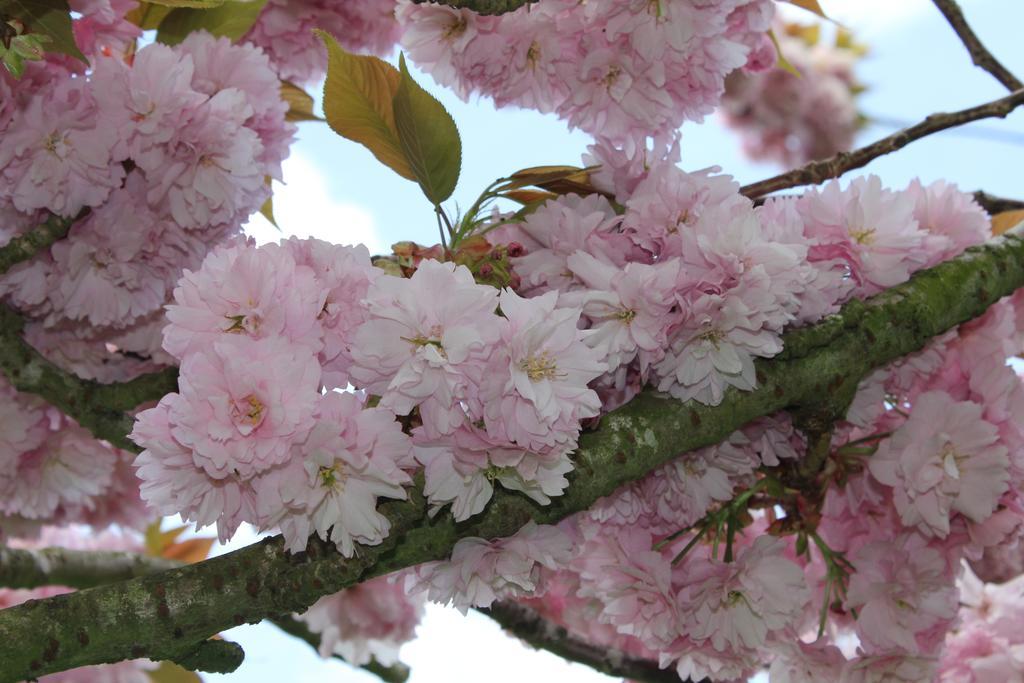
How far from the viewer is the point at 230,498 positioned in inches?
30.6

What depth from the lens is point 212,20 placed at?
132 centimetres

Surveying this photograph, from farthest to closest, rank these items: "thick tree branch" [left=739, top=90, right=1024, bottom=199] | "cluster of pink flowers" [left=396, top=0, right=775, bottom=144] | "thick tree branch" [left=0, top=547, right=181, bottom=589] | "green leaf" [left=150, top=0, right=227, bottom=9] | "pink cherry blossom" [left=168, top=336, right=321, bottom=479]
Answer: "thick tree branch" [left=0, top=547, right=181, bottom=589]
"thick tree branch" [left=739, top=90, right=1024, bottom=199]
"cluster of pink flowers" [left=396, top=0, right=775, bottom=144]
"green leaf" [left=150, top=0, right=227, bottom=9]
"pink cherry blossom" [left=168, top=336, right=321, bottom=479]

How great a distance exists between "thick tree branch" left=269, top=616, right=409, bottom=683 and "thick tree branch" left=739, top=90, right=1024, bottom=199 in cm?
121

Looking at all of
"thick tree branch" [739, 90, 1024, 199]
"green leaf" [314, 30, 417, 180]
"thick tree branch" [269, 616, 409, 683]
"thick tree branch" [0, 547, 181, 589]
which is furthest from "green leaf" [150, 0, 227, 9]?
"thick tree branch" [269, 616, 409, 683]

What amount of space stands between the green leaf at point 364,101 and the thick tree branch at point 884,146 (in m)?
0.45

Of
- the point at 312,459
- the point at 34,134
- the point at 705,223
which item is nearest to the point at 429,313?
the point at 312,459

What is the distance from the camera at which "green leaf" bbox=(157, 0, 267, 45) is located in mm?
1314

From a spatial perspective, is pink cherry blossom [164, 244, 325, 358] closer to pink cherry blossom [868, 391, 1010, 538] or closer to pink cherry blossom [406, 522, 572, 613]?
pink cherry blossom [406, 522, 572, 613]

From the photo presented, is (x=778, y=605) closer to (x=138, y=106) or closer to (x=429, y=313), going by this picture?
(x=429, y=313)

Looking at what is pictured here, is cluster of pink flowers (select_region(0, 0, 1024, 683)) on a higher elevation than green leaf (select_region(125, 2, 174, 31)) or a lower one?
lower

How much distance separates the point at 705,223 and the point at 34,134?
71cm

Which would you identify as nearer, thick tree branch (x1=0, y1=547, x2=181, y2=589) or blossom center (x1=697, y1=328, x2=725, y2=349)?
blossom center (x1=697, y1=328, x2=725, y2=349)

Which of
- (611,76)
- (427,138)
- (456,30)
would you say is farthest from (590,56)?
(427,138)

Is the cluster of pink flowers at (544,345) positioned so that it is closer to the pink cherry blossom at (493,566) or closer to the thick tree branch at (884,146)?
the pink cherry blossom at (493,566)
